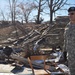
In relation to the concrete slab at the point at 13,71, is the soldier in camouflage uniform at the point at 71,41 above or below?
above

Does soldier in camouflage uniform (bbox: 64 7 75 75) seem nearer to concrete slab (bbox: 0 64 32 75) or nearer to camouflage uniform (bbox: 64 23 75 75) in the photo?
camouflage uniform (bbox: 64 23 75 75)

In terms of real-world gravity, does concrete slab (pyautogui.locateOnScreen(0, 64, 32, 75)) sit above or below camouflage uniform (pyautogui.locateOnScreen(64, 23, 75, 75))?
below

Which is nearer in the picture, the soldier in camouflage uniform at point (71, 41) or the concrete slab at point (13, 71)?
the soldier in camouflage uniform at point (71, 41)

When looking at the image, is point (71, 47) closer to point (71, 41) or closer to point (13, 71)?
point (71, 41)

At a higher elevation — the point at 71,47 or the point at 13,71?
the point at 71,47

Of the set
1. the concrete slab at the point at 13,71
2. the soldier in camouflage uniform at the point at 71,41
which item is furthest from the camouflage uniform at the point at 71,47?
the concrete slab at the point at 13,71

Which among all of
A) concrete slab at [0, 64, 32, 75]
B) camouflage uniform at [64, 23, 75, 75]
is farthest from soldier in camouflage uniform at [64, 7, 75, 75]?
concrete slab at [0, 64, 32, 75]

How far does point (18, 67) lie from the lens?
851cm

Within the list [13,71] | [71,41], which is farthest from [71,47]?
[13,71]

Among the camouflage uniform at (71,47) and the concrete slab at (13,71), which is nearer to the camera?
the camouflage uniform at (71,47)

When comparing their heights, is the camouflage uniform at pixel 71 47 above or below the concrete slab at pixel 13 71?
above

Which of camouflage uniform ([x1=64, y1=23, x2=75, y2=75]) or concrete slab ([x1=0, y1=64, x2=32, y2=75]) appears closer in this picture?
camouflage uniform ([x1=64, y1=23, x2=75, y2=75])

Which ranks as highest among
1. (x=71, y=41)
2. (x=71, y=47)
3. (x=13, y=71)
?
(x=71, y=41)

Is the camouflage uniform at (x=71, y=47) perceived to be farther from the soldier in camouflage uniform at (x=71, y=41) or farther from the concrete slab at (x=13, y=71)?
the concrete slab at (x=13, y=71)
